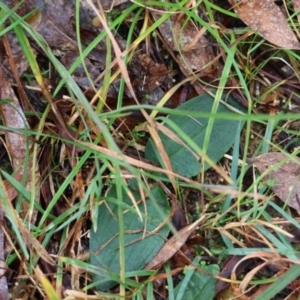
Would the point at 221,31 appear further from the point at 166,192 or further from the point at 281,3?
the point at 166,192

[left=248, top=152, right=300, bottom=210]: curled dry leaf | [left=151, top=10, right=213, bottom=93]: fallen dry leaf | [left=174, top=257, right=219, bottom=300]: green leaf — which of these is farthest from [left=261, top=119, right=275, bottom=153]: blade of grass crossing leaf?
[left=174, top=257, right=219, bottom=300]: green leaf

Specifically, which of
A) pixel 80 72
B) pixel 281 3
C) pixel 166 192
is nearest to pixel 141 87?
pixel 80 72

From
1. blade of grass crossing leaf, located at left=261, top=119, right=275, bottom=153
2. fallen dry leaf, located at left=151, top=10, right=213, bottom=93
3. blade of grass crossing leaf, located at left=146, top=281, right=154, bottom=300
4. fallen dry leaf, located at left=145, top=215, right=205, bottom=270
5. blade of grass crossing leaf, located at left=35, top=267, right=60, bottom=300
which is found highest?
fallen dry leaf, located at left=151, top=10, right=213, bottom=93

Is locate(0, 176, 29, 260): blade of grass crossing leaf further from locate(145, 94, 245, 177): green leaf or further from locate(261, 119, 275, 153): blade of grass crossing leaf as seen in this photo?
locate(261, 119, 275, 153): blade of grass crossing leaf

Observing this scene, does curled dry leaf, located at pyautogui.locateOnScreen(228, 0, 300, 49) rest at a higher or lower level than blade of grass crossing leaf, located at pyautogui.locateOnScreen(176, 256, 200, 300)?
higher

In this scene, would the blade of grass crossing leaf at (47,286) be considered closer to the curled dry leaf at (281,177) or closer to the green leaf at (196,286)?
the green leaf at (196,286)

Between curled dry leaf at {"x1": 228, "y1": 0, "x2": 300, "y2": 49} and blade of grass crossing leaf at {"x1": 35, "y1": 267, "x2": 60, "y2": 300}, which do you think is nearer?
blade of grass crossing leaf at {"x1": 35, "y1": 267, "x2": 60, "y2": 300}

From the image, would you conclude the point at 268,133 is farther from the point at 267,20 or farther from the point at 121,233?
the point at 121,233

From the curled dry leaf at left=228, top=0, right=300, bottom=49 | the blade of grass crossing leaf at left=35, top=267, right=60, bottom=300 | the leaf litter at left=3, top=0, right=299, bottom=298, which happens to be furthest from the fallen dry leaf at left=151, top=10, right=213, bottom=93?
the blade of grass crossing leaf at left=35, top=267, right=60, bottom=300

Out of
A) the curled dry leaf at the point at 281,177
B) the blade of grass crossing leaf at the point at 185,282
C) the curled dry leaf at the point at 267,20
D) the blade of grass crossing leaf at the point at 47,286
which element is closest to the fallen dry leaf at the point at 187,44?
the curled dry leaf at the point at 267,20
